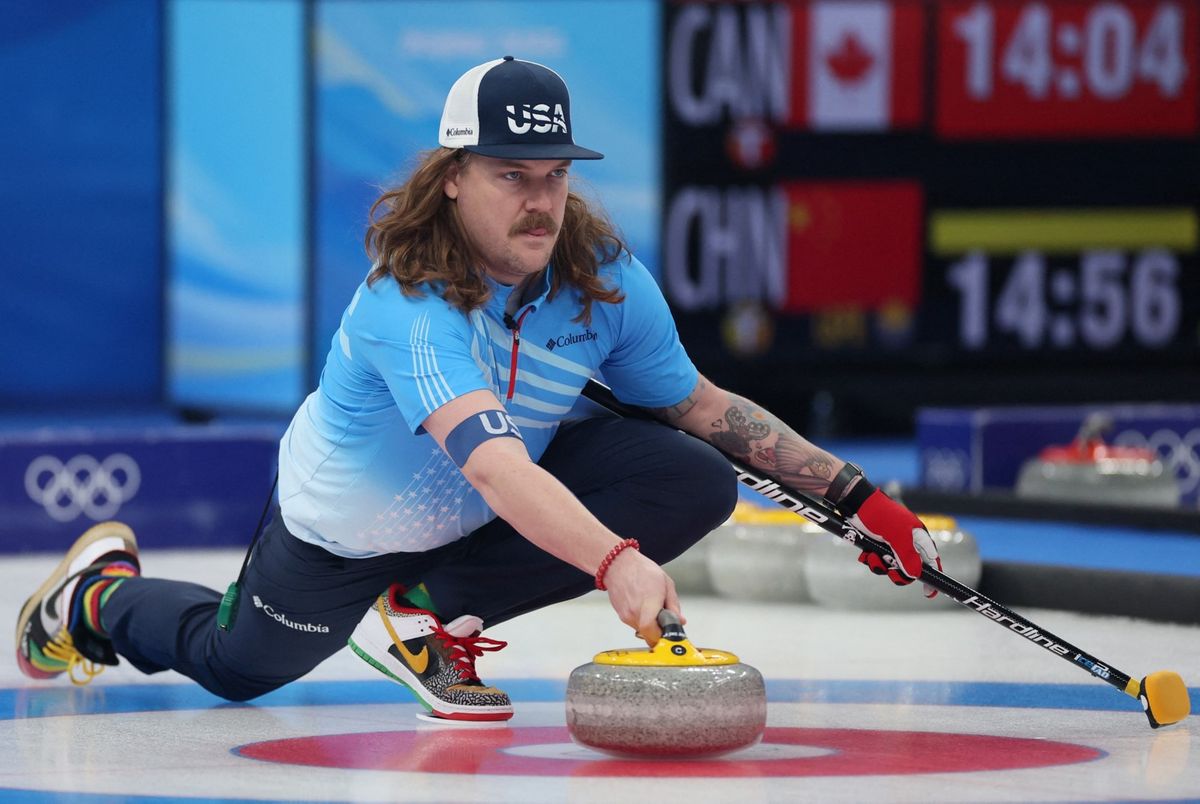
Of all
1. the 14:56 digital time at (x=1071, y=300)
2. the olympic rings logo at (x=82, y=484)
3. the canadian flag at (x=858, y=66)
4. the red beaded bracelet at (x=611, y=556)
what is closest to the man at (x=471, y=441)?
the red beaded bracelet at (x=611, y=556)

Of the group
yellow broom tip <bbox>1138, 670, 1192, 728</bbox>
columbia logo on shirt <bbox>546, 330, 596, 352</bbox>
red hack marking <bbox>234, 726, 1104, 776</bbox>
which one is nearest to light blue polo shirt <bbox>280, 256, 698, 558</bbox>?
columbia logo on shirt <bbox>546, 330, 596, 352</bbox>

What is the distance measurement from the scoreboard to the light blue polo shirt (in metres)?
5.07

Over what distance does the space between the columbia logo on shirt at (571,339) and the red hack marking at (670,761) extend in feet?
1.93

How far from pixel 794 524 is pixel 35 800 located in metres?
2.40

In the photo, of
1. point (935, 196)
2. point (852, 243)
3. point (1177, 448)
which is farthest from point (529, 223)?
point (935, 196)

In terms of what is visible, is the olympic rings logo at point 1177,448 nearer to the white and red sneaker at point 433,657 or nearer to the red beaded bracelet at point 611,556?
the white and red sneaker at point 433,657

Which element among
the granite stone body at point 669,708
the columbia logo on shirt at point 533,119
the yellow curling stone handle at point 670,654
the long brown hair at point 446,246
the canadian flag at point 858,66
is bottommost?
the granite stone body at point 669,708

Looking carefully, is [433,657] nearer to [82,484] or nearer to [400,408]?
[400,408]

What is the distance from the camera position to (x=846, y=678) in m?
3.76

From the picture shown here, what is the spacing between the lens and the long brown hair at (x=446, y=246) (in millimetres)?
3061

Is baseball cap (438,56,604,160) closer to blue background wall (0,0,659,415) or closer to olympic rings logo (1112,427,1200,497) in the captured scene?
olympic rings logo (1112,427,1200,497)

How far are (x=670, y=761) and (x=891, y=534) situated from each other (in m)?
0.61

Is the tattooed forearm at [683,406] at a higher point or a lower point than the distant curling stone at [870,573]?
higher

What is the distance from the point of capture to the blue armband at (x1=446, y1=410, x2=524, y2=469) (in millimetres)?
2867
